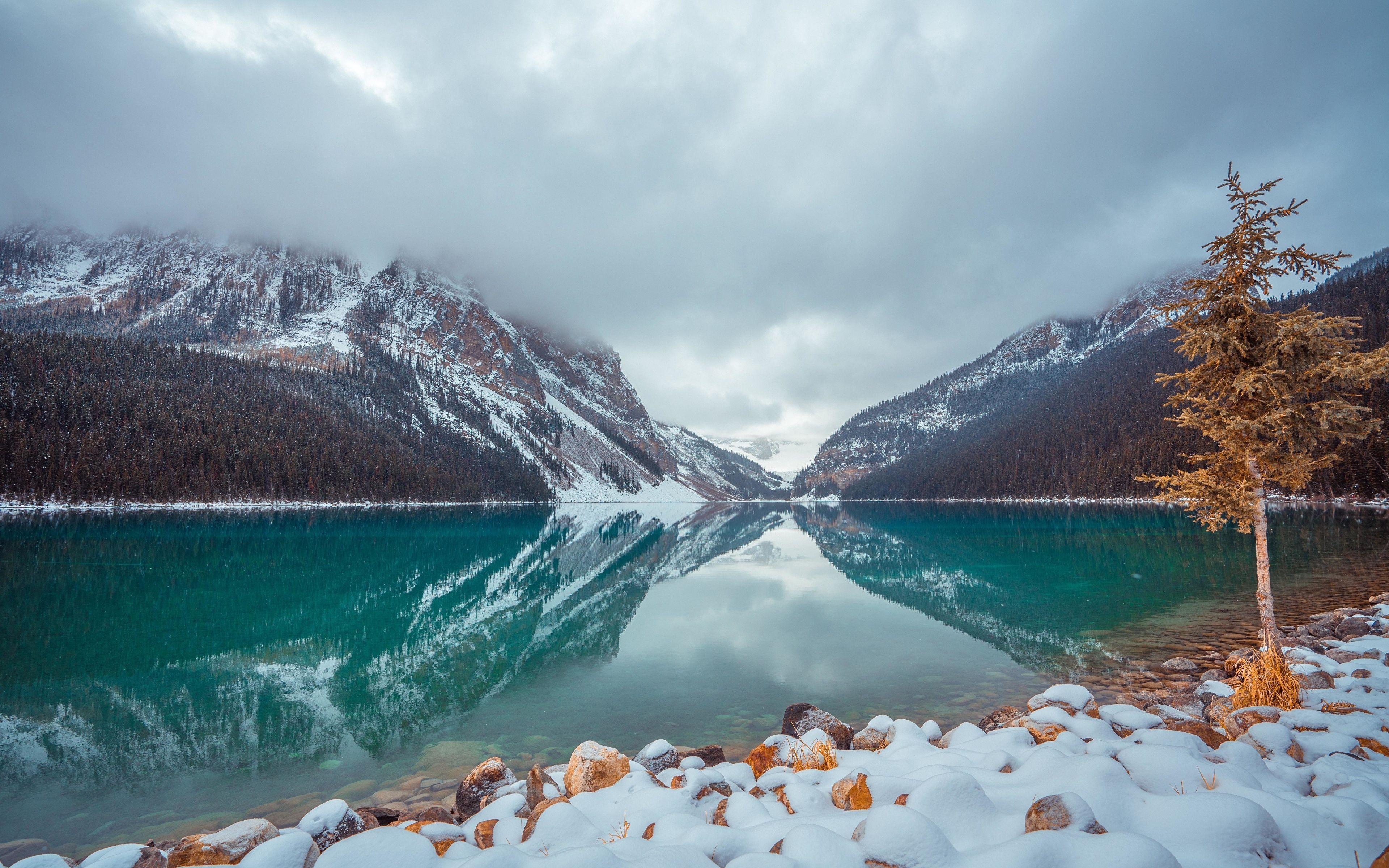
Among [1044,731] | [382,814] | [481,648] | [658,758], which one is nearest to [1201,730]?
[1044,731]

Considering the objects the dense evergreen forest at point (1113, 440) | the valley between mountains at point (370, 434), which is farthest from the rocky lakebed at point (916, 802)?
the valley between mountains at point (370, 434)

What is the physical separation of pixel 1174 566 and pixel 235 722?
3944cm

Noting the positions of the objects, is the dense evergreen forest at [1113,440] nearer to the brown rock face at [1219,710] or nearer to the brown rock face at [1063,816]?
the brown rock face at [1219,710]

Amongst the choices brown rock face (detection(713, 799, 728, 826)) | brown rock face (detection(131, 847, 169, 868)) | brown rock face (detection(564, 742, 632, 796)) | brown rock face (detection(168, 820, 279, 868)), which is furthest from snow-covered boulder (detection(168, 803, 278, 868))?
brown rock face (detection(713, 799, 728, 826))

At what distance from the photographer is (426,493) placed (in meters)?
108

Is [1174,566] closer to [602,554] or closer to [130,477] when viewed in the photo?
[602,554]

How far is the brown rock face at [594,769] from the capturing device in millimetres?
6508

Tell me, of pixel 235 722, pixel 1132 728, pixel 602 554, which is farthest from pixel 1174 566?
pixel 235 722

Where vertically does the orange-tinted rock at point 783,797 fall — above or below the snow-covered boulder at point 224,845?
above

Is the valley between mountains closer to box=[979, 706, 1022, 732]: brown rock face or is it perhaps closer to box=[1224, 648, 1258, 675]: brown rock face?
box=[1224, 648, 1258, 675]: brown rock face

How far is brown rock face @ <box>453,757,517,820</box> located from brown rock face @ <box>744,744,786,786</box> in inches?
129

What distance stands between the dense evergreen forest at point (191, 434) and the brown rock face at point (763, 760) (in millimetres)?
98453

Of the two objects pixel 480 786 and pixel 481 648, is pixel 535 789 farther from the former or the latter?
pixel 481 648

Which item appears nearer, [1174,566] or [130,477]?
[1174,566]
